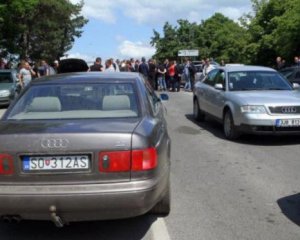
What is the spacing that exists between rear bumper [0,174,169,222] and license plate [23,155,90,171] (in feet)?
0.49

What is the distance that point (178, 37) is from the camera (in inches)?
3393

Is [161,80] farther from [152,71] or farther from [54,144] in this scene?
[54,144]

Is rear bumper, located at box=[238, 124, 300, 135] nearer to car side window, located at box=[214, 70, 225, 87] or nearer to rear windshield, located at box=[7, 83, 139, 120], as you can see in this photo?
car side window, located at box=[214, 70, 225, 87]

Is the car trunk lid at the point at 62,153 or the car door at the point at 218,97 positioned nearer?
the car trunk lid at the point at 62,153

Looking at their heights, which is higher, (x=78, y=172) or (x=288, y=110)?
(x=78, y=172)

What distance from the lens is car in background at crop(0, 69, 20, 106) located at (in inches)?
739

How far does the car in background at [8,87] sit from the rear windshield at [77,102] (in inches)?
537

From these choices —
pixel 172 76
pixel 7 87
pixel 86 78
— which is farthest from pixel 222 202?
pixel 172 76

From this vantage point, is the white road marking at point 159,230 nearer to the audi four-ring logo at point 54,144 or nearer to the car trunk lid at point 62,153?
the car trunk lid at point 62,153

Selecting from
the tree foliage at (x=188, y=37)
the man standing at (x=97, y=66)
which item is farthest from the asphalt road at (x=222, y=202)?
the tree foliage at (x=188, y=37)

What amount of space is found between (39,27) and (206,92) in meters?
42.7

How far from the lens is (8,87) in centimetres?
1912

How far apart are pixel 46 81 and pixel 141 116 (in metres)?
1.30

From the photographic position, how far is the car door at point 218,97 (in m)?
11.0
